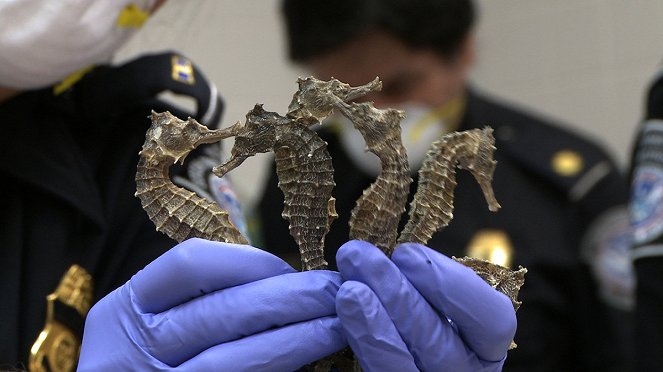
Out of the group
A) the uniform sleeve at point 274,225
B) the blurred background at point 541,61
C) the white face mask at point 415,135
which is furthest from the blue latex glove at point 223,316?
the blurred background at point 541,61

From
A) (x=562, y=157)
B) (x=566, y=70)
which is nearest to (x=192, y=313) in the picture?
(x=562, y=157)

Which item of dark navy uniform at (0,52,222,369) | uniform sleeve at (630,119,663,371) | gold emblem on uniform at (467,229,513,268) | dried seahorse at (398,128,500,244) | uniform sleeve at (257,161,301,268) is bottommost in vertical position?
uniform sleeve at (257,161,301,268)

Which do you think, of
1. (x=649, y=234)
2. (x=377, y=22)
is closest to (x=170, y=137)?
(x=649, y=234)

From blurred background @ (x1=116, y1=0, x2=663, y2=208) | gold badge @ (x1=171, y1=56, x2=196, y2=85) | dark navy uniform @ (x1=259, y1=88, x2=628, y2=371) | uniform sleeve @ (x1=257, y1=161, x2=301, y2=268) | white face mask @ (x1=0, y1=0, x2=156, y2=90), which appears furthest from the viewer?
blurred background @ (x1=116, y1=0, x2=663, y2=208)

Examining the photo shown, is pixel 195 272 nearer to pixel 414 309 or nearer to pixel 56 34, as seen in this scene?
pixel 414 309

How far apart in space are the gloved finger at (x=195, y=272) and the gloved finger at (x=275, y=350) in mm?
43

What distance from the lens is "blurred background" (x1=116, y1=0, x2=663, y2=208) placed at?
1.83 m

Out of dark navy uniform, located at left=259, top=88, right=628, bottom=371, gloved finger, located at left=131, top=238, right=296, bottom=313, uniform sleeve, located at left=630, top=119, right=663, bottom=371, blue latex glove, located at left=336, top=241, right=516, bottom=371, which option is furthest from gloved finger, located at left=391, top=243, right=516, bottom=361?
dark navy uniform, located at left=259, top=88, right=628, bottom=371

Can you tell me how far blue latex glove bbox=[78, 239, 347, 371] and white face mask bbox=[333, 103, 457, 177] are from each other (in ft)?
2.58

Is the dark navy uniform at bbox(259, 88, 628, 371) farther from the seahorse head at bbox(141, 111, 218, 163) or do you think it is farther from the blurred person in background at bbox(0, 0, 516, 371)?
the seahorse head at bbox(141, 111, 218, 163)

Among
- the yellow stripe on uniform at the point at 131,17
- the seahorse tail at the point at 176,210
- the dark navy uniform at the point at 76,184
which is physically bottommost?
the dark navy uniform at the point at 76,184

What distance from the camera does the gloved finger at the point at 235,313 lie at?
0.62 metres

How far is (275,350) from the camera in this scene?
62 cm

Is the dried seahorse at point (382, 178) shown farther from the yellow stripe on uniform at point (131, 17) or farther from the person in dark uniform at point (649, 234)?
the person in dark uniform at point (649, 234)
